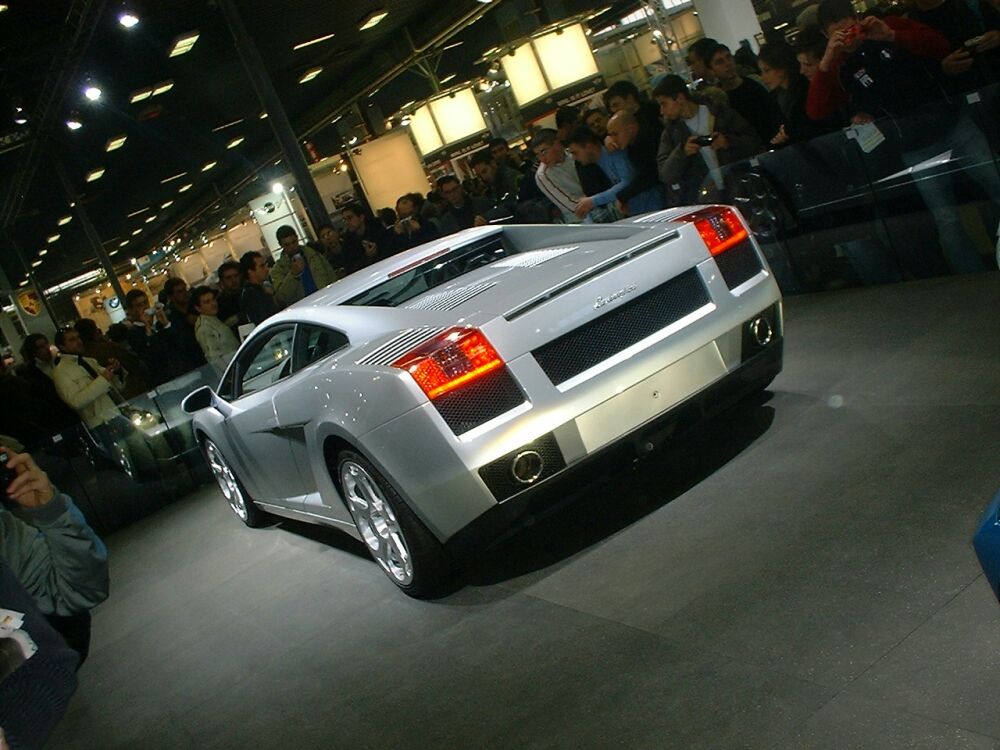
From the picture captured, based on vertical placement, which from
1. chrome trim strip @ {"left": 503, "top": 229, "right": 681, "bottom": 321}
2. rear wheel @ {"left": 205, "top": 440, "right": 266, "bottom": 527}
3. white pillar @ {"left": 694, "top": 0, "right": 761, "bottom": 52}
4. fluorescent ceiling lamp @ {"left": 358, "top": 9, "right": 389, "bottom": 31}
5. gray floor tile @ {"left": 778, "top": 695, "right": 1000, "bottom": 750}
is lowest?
gray floor tile @ {"left": 778, "top": 695, "right": 1000, "bottom": 750}

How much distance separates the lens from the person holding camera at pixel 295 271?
1235cm

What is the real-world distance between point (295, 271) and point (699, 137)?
577 cm

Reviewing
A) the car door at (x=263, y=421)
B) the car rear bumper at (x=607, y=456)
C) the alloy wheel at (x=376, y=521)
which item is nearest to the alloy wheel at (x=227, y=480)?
the car door at (x=263, y=421)

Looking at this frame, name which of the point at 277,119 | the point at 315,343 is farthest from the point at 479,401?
the point at 277,119

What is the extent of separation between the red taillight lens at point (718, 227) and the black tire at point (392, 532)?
1.85m

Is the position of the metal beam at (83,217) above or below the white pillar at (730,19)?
above

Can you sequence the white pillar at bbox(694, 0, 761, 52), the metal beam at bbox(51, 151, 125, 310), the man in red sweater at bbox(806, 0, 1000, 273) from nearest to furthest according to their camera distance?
the man in red sweater at bbox(806, 0, 1000, 273), the white pillar at bbox(694, 0, 761, 52), the metal beam at bbox(51, 151, 125, 310)

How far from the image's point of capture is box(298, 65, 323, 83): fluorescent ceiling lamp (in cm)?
2527

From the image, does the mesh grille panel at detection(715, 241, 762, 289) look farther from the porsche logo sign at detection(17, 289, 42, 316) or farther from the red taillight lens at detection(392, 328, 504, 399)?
the porsche logo sign at detection(17, 289, 42, 316)

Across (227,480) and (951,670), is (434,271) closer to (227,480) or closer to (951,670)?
(227,480)

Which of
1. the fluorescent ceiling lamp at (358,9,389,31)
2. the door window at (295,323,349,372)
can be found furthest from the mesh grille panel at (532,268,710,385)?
the fluorescent ceiling lamp at (358,9,389,31)

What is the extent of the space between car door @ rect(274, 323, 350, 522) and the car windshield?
0.27m

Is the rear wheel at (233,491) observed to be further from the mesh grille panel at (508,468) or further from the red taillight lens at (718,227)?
the red taillight lens at (718,227)

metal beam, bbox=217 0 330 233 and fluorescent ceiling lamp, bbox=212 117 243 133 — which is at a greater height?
fluorescent ceiling lamp, bbox=212 117 243 133
